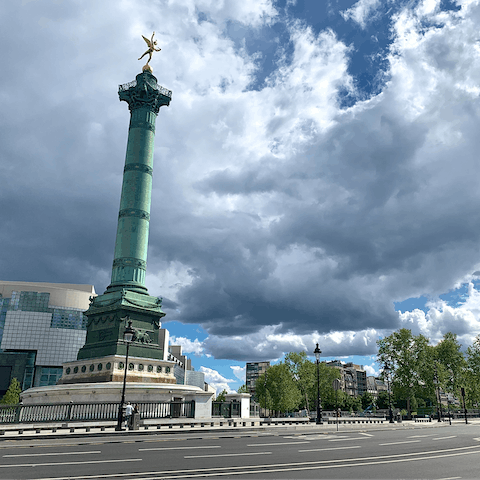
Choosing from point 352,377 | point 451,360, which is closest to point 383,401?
point 352,377

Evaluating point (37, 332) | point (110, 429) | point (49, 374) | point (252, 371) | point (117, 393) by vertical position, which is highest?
point (37, 332)

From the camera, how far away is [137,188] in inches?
2175

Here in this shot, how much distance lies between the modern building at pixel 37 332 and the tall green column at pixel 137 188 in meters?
73.8

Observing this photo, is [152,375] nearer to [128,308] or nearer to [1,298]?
[128,308]

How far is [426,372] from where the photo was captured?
69.9m

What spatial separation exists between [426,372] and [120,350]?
51.4m

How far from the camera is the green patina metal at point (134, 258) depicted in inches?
1861

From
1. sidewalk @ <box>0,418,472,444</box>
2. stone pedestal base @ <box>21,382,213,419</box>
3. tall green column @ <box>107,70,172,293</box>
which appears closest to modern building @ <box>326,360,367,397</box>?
tall green column @ <box>107,70,172,293</box>

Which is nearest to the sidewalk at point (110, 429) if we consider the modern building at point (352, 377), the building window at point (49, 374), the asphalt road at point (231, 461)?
the asphalt road at point (231, 461)

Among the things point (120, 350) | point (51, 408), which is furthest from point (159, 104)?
point (51, 408)

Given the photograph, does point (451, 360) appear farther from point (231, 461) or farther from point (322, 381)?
point (231, 461)

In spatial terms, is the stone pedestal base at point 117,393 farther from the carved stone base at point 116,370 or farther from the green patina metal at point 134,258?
the green patina metal at point 134,258

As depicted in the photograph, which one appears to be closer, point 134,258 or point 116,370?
point 116,370

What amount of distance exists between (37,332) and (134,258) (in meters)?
77.5
